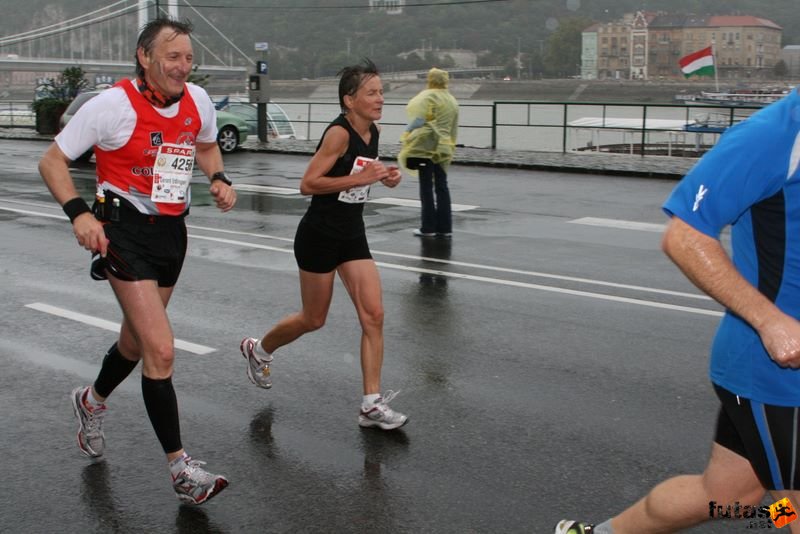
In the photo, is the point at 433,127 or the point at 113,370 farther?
the point at 433,127

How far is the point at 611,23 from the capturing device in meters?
130

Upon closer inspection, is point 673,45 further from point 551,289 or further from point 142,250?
point 142,250

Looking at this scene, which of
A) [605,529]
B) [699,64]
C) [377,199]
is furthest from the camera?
[699,64]

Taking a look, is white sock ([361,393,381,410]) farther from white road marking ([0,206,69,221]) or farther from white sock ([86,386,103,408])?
white road marking ([0,206,69,221])

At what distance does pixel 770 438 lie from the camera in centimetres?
266

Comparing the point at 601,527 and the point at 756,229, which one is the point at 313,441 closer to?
the point at 601,527

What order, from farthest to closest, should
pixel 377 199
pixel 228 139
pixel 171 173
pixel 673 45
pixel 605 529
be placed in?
pixel 673 45, pixel 228 139, pixel 377 199, pixel 171 173, pixel 605 529

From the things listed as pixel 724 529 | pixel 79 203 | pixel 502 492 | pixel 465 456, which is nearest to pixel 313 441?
pixel 465 456

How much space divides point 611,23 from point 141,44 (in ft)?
432

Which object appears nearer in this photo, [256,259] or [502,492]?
[502,492]

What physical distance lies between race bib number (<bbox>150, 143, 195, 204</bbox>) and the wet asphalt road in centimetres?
120

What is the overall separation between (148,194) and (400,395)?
1.98 meters

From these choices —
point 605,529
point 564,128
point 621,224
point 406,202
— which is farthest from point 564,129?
point 605,529

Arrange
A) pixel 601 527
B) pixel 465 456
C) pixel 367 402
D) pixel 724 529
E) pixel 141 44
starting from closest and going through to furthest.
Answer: pixel 601 527, pixel 724 529, pixel 141 44, pixel 465 456, pixel 367 402
